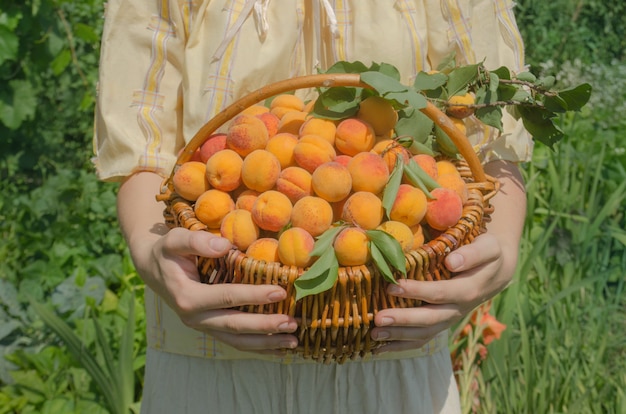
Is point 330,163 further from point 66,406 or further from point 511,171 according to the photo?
point 66,406

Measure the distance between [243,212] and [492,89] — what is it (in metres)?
0.40

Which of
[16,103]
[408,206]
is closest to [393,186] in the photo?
[408,206]

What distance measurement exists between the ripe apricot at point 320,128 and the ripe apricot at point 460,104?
195mm

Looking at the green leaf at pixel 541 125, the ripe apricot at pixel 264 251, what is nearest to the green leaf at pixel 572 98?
the green leaf at pixel 541 125

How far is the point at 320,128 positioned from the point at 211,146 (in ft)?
0.53

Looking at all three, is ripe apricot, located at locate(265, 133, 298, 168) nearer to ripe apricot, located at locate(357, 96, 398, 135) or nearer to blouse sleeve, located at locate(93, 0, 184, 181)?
ripe apricot, located at locate(357, 96, 398, 135)

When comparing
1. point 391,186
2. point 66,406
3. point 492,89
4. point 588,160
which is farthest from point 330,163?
point 588,160

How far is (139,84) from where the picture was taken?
114 centimetres

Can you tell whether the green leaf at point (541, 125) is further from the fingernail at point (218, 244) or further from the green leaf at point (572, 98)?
the fingernail at point (218, 244)

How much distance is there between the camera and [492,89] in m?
1.01

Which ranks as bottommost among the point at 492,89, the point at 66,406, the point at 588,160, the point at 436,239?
the point at 66,406

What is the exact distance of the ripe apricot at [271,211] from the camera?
892 millimetres

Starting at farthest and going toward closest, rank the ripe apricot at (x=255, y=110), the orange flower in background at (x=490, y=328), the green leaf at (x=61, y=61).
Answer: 1. the green leaf at (x=61, y=61)
2. the orange flower in background at (x=490, y=328)
3. the ripe apricot at (x=255, y=110)

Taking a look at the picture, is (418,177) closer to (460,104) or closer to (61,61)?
(460,104)
